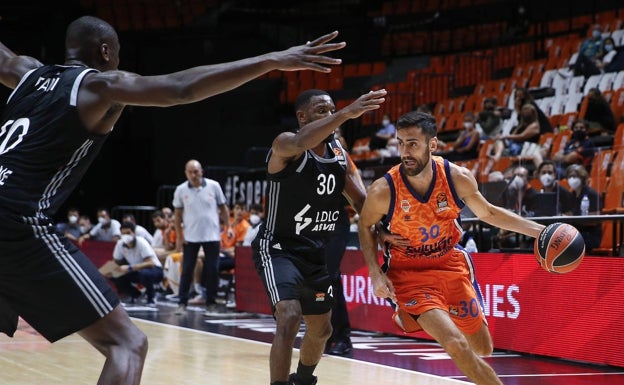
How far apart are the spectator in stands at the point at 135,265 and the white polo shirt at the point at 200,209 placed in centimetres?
A: 226

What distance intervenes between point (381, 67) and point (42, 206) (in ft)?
64.5

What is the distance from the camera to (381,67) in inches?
906

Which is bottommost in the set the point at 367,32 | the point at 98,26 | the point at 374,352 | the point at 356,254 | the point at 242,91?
the point at 374,352

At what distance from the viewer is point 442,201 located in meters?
5.60

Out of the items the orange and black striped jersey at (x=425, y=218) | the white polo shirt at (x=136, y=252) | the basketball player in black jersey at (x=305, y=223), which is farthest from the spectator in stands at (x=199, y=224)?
the orange and black striped jersey at (x=425, y=218)

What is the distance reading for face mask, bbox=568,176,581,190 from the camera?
30.4 feet

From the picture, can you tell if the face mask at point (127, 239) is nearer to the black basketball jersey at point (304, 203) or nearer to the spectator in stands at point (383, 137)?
the spectator in stands at point (383, 137)

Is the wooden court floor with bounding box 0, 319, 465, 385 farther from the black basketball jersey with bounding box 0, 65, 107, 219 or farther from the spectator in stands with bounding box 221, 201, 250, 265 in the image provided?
the spectator in stands with bounding box 221, 201, 250, 265

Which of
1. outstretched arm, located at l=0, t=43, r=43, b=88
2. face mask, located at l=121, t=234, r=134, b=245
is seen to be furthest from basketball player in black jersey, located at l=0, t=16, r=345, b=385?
face mask, located at l=121, t=234, r=134, b=245

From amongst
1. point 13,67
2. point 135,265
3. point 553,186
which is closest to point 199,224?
point 135,265

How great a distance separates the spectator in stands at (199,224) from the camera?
12516 millimetres

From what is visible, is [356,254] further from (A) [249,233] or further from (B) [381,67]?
(B) [381,67]

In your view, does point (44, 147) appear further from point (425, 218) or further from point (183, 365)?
point (183, 365)

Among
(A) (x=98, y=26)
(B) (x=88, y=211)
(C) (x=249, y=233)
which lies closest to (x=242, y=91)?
(B) (x=88, y=211)
